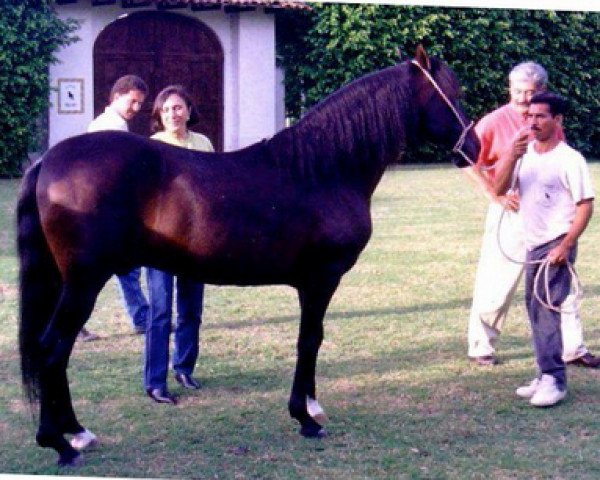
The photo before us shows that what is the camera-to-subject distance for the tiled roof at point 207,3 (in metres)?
19.7

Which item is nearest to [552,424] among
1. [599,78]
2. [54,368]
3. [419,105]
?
[419,105]

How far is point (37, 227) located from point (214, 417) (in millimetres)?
1511

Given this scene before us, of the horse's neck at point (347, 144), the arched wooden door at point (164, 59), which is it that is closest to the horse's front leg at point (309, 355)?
the horse's neck at point (347, 144)

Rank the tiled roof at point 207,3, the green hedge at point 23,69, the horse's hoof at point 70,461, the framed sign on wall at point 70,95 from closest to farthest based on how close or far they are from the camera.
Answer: the horse's hoof at point 70,461 → the green hedge at point 23,69 → the framed sign on wall at point 70,95 → the tiled roof at point 207,3

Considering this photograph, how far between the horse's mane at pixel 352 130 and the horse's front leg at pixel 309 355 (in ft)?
2.12

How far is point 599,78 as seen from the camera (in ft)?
70.7

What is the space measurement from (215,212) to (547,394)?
2.31 m

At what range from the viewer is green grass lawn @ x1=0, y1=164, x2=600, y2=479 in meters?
4.68

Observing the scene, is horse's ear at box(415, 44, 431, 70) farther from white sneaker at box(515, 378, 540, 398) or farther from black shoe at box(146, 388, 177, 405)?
black shoe at box(146, 388, 177, 405)

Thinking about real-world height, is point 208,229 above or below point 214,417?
above

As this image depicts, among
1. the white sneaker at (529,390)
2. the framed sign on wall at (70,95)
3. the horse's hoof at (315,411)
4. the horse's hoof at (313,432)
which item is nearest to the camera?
the horse's hoof at (313,432)

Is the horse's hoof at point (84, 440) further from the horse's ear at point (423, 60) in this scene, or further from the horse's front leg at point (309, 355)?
the horse's ear at point (423, 60)

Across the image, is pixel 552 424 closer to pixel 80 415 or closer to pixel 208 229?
pixel 208 229

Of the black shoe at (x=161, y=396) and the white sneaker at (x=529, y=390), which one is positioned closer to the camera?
the black shoe at (x=161, y=396)
